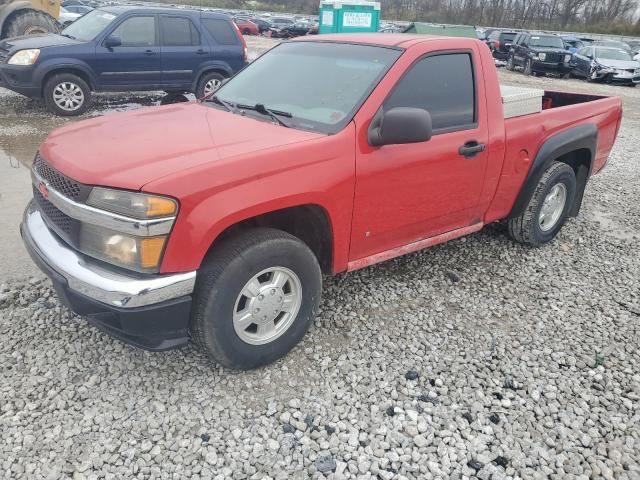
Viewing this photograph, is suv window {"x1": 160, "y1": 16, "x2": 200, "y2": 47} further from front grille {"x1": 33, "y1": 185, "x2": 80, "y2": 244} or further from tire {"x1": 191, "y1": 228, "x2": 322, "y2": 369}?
tire {"x1": 191, "y1": 228, "x2": 322, "y2": 369}

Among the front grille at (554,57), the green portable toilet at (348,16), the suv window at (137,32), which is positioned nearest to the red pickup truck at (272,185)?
the suv window at (137,32)

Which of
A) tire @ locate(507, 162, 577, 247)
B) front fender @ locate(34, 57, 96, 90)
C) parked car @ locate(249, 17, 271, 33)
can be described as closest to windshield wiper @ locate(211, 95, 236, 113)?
tire @ locate(507, 162, 577, 247)

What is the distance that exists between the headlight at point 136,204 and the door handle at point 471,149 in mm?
2036

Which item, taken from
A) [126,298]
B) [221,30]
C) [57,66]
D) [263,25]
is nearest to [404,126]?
[126,298]

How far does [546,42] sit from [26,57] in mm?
20223

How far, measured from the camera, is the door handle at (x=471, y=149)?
3.50m

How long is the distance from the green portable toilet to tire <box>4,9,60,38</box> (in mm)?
6298

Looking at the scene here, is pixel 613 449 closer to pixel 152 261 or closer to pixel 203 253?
pixel 203 253

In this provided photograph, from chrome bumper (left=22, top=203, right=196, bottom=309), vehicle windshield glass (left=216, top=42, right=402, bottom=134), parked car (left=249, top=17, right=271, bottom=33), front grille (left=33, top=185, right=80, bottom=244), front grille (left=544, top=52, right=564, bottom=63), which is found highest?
vehicle windshield glass (left=216, top=42, right=402, bottom=134)

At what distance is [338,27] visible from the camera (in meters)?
11.6

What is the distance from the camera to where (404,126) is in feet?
9.39

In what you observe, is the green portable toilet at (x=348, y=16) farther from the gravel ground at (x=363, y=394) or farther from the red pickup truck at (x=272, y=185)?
the gravel ground at (x=363, y=394)

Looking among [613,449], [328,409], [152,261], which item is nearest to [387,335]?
[328,409]

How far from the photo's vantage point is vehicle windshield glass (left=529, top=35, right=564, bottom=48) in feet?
69.9
